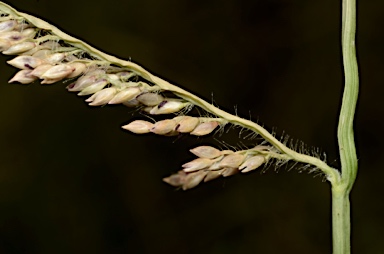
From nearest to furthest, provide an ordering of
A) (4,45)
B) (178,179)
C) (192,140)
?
1. (4,45)
2. (178,179)
3. (192,140)

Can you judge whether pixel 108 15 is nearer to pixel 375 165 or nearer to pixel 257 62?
pixel 257 62

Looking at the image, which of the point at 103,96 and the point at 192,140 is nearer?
the point at 103,96

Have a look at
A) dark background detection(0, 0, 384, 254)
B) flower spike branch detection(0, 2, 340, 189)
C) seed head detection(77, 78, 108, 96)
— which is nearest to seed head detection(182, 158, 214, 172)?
flower spike branch detection(0, 2, 340, 189)

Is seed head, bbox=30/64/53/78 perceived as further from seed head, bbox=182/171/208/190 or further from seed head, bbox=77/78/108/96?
seed head, bbox=182/171/208/190

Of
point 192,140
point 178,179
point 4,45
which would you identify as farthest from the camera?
point 192,140

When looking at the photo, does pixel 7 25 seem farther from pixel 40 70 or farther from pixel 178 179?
pixel 178 179

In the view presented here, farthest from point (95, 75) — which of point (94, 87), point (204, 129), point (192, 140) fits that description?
point (192, 140)
